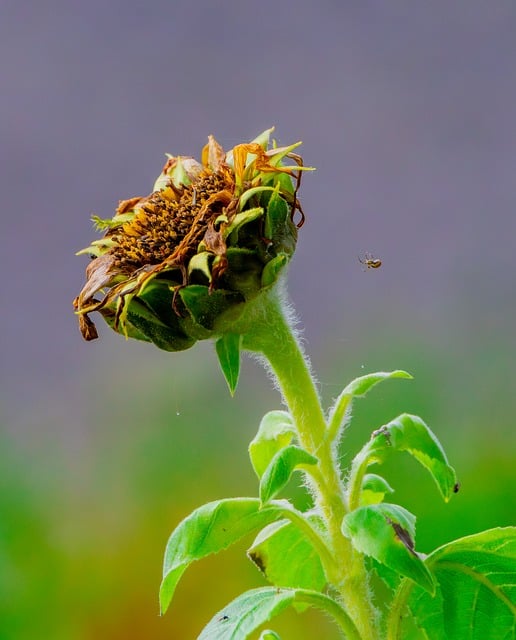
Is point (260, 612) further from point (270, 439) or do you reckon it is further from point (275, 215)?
point (275, 215)

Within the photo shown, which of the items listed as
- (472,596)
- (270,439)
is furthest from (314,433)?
(472,596)

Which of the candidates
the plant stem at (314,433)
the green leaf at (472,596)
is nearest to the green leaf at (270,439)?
the plant stem at (314,433)

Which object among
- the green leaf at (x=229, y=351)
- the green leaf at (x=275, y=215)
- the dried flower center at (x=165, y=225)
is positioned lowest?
the green leaf at (x=229, y=351)

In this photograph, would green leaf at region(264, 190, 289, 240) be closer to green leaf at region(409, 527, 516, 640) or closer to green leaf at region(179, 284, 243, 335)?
green leaf at region(179, 284, 243, 335)

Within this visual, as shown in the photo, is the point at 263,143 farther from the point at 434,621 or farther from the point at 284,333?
the point at 434,621

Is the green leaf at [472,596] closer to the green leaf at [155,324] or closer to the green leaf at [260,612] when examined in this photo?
the green leaf at [260,612]

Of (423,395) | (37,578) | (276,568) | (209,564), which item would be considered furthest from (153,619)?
(276,568)
